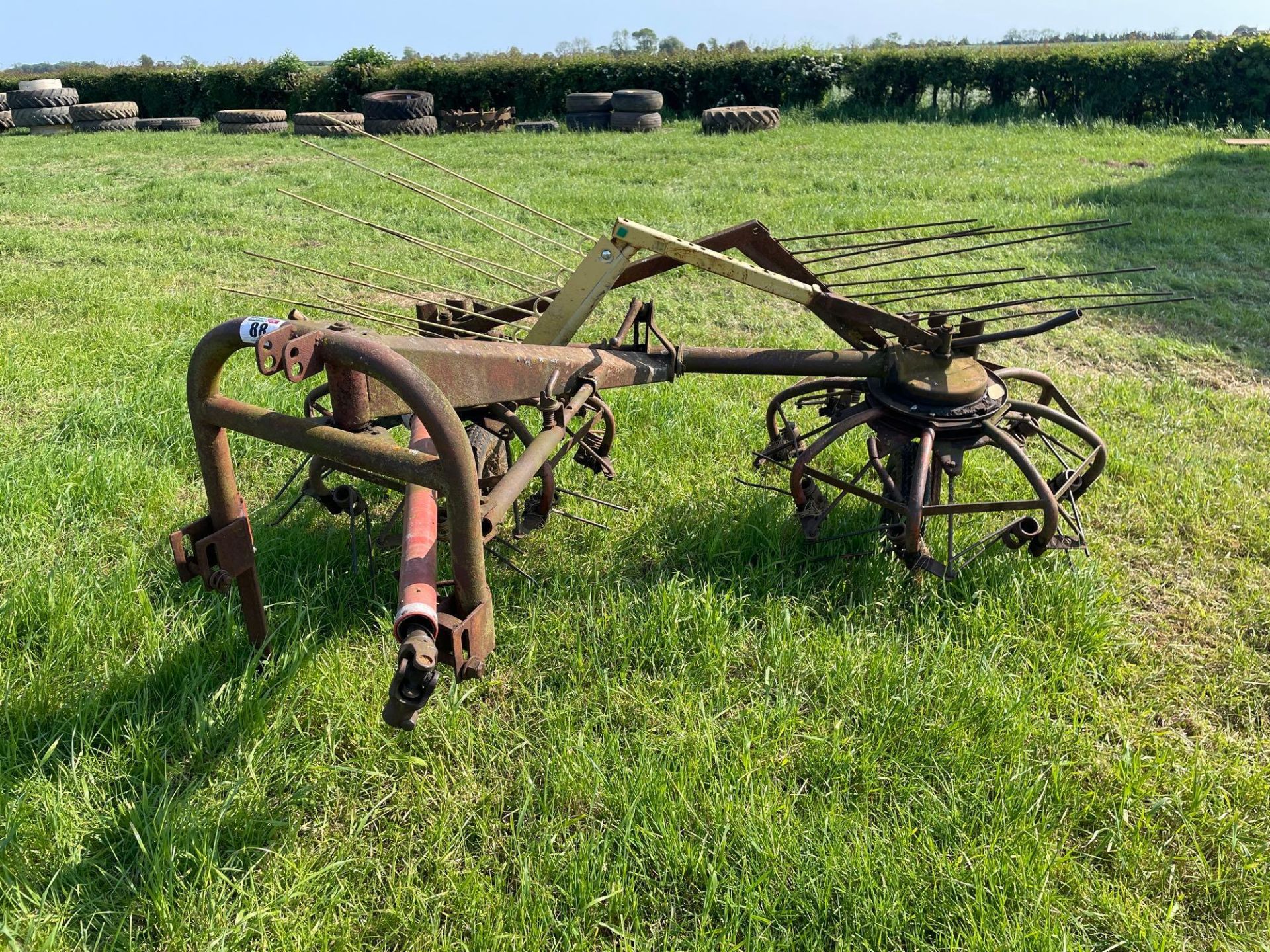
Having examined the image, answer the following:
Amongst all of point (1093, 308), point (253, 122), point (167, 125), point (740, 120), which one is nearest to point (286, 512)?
point (1093, 308)

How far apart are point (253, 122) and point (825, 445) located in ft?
62.8

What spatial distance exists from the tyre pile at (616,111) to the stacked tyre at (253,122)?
613 cm

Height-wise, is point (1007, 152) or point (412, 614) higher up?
point (1007, 152)

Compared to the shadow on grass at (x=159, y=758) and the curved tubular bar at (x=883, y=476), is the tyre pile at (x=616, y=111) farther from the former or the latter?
the shadow on grass at (x=159, y=758)

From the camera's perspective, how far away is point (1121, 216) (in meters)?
8.47

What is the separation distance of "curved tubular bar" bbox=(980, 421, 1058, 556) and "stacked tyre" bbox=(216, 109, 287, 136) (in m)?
18.8

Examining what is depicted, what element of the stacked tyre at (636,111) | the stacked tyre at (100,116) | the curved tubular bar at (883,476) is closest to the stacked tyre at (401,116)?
the stacked tyre at (636,111)

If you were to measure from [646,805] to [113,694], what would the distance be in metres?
1.63

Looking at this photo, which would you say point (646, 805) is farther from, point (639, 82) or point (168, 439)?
point (639, 82)

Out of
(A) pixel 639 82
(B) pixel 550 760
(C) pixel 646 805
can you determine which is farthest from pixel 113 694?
(A) pixel 639 82

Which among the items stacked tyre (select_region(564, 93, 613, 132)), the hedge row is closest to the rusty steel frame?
the hedge row

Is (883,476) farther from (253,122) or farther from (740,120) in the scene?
(253,122)

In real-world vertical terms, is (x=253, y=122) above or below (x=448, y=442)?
above

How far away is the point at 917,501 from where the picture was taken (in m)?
2.84
